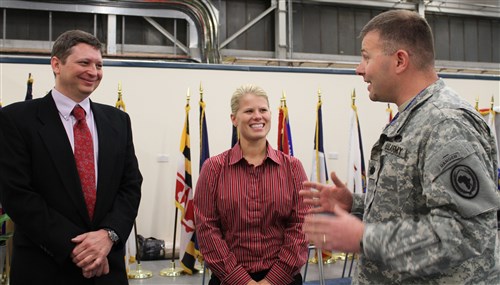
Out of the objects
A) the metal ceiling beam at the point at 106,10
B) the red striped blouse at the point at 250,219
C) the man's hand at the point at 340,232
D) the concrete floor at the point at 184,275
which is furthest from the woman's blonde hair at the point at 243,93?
the metal ceiling beam at the point at 106,10

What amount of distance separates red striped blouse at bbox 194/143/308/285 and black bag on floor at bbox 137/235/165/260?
2619mm

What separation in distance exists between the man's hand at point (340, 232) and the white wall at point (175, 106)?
12.2 ft

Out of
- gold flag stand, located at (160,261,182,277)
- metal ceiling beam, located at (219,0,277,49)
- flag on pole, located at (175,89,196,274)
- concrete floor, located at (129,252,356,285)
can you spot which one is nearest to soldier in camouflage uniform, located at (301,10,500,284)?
flag on pole, located at (175,89,196,274)

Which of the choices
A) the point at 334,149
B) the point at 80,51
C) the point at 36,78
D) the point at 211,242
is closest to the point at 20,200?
the point at 80,51

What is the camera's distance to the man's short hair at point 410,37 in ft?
3.58

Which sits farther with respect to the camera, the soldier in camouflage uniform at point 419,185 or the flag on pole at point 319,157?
the flag on pole at point 319,157

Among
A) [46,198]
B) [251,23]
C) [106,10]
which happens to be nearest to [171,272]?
[46,198]

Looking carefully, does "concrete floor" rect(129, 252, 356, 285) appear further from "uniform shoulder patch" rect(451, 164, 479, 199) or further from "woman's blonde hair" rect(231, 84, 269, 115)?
"uniform shoulder patch" rect(451, 164, 479, 199)

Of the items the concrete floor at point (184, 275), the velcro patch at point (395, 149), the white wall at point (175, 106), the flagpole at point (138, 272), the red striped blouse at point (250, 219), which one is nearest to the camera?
the velcro patch at point (395, 149)

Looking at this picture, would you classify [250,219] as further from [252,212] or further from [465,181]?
[465,181]

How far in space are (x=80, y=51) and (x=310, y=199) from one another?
1.13 m

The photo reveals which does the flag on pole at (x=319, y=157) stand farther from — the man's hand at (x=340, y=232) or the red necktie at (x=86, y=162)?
the man's hand at (x=340, y=232)

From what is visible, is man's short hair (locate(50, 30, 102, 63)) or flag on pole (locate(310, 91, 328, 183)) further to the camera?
flag on pole (locate(310, 91, 328, 183))

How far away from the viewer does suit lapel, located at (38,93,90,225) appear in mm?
1578
